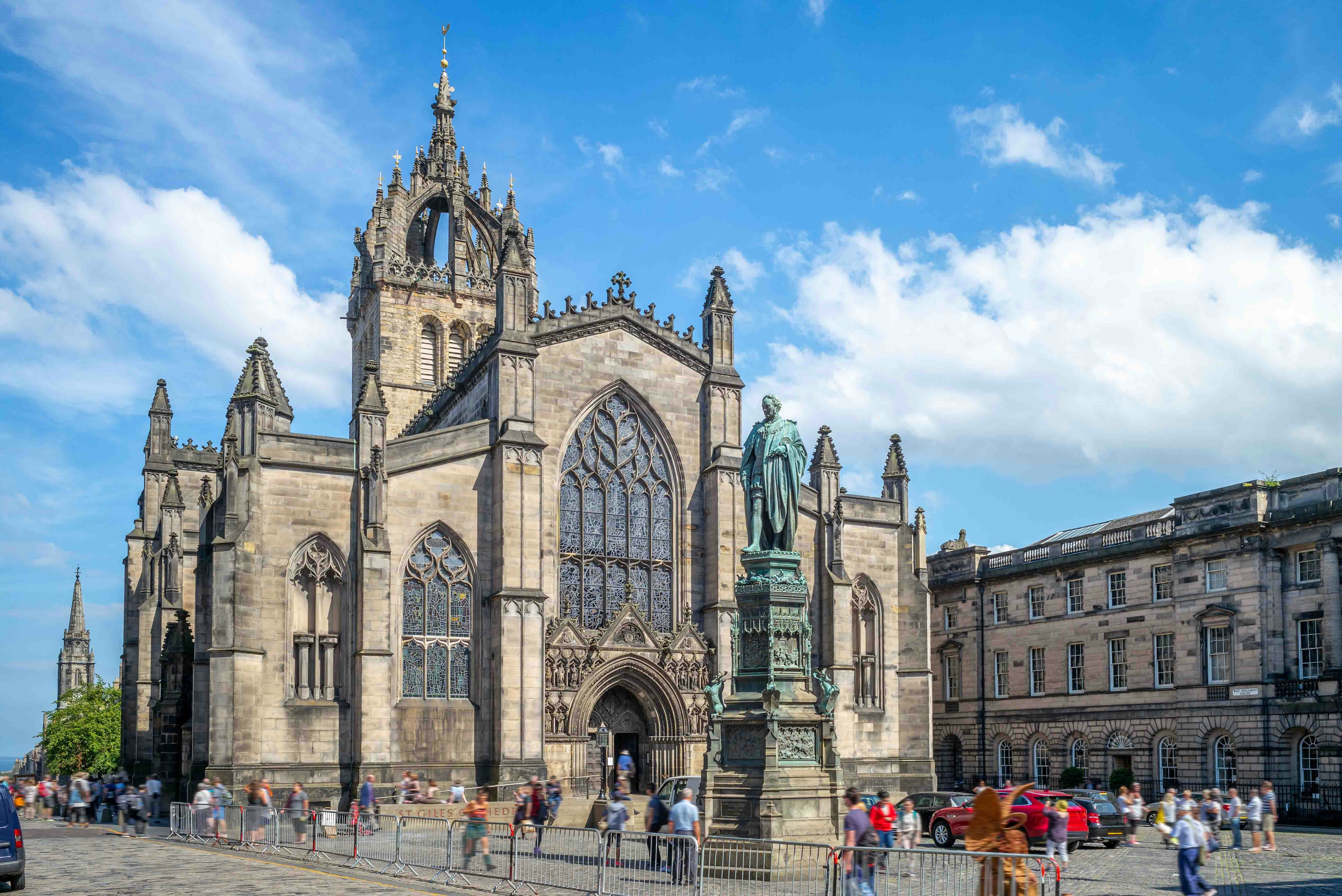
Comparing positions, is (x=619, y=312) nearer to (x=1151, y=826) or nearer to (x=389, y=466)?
(x=389, y=466)

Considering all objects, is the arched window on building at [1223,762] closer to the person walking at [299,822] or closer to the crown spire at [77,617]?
the person walking at [299,822]

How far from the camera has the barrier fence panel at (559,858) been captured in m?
17.7

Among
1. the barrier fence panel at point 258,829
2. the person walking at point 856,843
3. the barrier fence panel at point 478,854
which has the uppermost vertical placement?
the person walking at point 856,843

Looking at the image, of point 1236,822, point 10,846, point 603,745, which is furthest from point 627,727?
point 10,846

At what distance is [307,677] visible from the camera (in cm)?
3294

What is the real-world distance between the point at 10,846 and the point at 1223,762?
35.2 metres

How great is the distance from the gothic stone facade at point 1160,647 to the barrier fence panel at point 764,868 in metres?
25.5

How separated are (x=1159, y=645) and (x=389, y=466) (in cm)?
2616

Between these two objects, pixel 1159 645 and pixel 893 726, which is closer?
pixel 893 726

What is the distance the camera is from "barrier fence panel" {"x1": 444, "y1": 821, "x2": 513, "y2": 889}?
19.9m

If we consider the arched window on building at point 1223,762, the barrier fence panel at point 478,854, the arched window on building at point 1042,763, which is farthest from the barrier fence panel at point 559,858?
the arched window on building at point 1042,763

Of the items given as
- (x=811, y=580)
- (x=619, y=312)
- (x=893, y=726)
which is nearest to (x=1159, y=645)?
(x=893, y=726)

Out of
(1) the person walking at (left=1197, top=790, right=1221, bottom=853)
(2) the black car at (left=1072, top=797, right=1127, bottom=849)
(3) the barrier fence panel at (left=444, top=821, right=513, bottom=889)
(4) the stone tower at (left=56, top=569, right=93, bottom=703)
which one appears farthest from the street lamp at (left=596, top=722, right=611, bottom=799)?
(4) the stone tower at (left=56, top=569, right=93, bottom=703)

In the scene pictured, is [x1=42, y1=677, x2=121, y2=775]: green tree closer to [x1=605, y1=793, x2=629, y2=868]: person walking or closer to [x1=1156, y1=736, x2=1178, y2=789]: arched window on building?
[x1=1156, y1=736, x2=1178, y2=789]: arched window on building
